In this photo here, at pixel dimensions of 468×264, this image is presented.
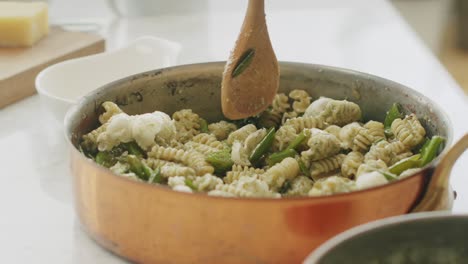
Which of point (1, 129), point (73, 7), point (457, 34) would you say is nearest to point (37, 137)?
point (1, 129)

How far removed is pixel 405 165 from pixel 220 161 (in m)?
0.23

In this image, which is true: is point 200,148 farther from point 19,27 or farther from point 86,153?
point 19,27

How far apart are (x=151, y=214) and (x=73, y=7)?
1.43 m

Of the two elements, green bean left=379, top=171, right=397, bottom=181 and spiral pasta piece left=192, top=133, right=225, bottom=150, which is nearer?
green bean left=379, top=171, right=397, bottom=181

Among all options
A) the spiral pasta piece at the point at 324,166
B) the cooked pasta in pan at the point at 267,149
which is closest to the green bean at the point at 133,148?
the cooked pasta in pan at the point at 267,149

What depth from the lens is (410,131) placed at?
3.46ft

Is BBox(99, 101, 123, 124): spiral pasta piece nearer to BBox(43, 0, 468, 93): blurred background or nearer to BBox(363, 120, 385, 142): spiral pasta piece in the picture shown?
BBox(363, 120, 385, 142): spiral pasta piece

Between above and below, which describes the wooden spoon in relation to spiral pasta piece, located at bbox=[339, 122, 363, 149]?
above

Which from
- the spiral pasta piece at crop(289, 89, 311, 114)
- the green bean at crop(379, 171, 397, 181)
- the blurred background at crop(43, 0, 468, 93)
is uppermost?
the green bean at crop(379, 171, 397, 181)

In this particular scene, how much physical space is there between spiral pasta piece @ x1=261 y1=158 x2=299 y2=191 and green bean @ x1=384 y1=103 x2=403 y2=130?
19 cm

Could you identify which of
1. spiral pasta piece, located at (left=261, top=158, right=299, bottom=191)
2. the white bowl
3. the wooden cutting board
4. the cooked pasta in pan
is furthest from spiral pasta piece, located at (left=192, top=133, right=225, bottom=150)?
the wooden cutting board

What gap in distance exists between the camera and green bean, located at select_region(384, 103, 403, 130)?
1.12 meters

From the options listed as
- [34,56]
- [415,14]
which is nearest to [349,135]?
[34,56]

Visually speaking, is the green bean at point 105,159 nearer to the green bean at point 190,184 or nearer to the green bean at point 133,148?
the green bean at point 133,148
